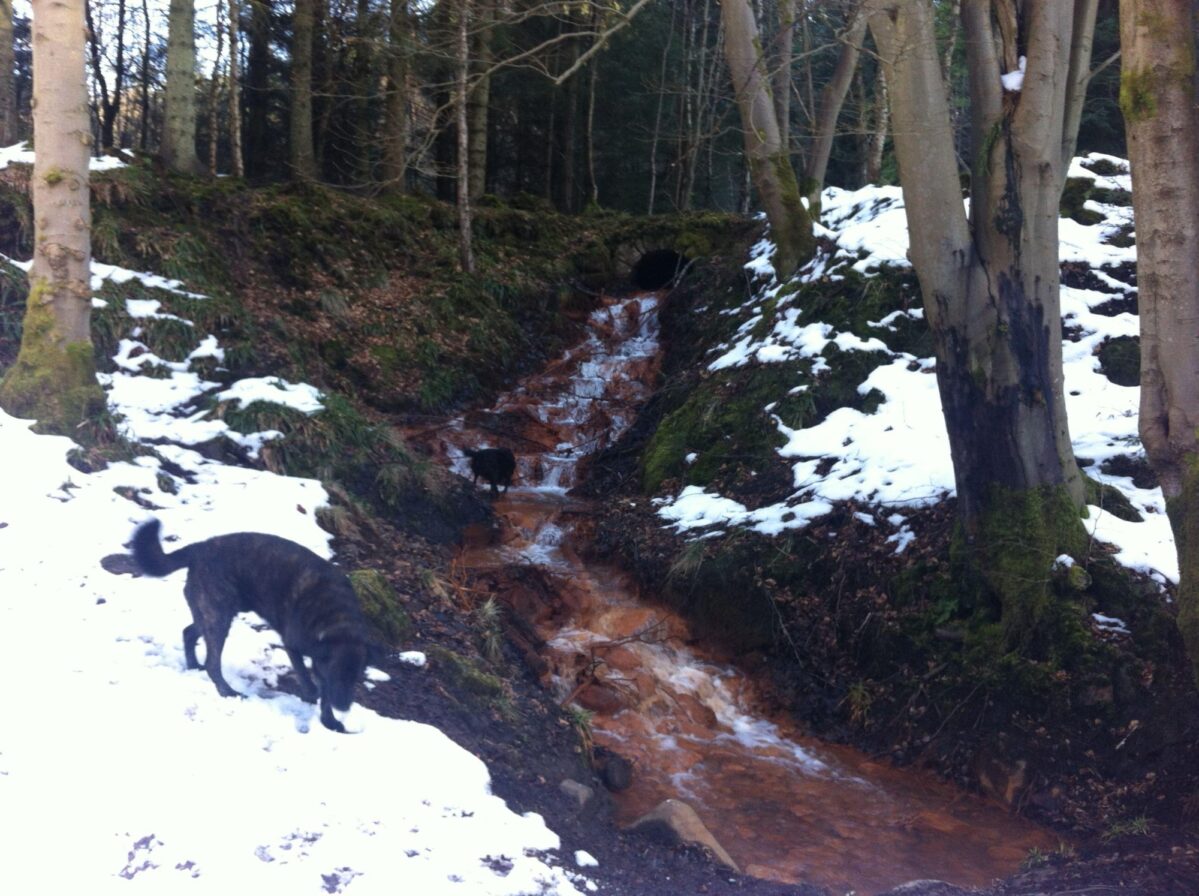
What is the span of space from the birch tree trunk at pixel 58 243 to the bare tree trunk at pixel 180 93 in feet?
18.1

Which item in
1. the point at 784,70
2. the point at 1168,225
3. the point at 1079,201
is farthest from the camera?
the point at 1079,201

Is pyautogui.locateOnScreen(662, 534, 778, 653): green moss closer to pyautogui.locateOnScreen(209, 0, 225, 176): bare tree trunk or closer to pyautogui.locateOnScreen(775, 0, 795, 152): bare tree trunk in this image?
pyautogui.locateOnScreen(775, 0, 795, 152): bare tree trunk

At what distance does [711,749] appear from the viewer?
269 inches

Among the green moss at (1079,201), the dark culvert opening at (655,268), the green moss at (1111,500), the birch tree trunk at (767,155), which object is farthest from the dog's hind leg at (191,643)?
the dark culvert opening at (655,268)

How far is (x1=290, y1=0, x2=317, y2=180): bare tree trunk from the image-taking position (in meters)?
14.9

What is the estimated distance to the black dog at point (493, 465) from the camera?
10.5m

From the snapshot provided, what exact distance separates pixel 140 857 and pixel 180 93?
455 inches

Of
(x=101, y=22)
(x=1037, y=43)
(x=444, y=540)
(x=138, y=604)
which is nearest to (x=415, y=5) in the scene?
(x=101, y=22)

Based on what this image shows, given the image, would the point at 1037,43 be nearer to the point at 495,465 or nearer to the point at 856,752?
the point at 856,752

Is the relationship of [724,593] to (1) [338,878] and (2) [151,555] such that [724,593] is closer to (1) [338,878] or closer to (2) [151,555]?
(2) [151,555]

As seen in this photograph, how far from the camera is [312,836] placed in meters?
3.72

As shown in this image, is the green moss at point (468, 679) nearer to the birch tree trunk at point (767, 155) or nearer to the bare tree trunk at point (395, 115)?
the birch tree trunk at point (767, 155)

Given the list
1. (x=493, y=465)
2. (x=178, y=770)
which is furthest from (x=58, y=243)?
(x=178, y=770)

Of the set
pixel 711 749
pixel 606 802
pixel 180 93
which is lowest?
pixel 711 749
